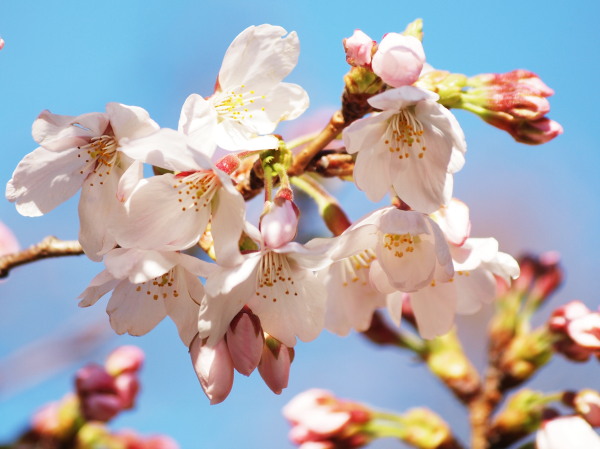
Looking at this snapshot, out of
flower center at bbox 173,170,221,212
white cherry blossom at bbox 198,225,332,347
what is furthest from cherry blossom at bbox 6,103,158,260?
white cherry blossom at bbox 198,225,332,347

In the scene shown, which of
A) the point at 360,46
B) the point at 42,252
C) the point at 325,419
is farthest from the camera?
the point at 325,419

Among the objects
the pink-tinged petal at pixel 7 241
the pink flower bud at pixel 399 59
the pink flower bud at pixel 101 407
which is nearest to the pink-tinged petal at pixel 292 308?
the pink flower bud at pixel 399 59

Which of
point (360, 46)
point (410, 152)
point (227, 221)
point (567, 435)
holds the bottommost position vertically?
point (567, 435)

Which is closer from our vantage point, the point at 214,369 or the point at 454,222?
the point at 214,369

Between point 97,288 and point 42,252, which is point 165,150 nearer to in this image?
point 97,288

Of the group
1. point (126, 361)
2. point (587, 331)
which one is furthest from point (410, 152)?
point (126, 361)

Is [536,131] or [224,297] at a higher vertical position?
[536,131]

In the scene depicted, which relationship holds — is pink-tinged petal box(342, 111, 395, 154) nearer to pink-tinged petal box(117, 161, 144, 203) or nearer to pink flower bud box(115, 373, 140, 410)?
pink-tinged petal box(117, 161, 144, 203)
